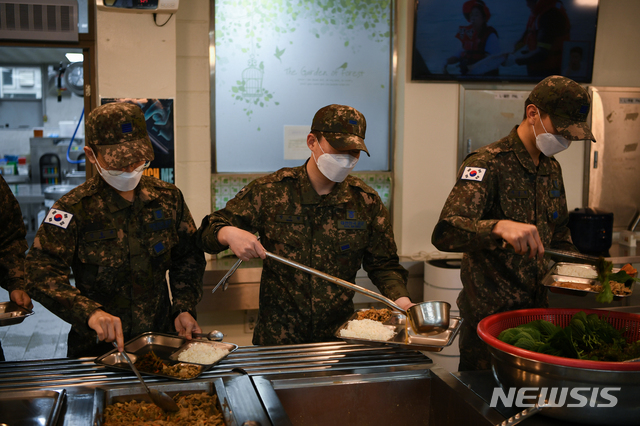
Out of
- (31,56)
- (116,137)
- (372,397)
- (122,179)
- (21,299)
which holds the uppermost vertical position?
(31,56)

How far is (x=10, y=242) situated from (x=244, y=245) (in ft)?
3.72

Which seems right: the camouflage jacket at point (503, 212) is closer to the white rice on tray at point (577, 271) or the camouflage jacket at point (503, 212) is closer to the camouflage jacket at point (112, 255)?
the white rice on tray at point (577, 271)

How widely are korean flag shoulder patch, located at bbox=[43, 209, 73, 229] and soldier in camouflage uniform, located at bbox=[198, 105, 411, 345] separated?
17.8 inches

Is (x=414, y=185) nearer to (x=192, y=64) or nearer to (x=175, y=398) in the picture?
(x=192, y=64)

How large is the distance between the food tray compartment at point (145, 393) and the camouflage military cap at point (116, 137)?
0.73 meters

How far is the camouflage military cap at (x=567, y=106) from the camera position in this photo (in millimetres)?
1900

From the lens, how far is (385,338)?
161 centimetres

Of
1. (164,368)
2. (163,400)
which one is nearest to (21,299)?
(164,368)

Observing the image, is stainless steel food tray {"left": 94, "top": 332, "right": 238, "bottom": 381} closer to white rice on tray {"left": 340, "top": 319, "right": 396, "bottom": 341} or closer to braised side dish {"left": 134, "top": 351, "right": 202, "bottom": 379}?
braised side dish {"left": 134, "top": 351, "right": 202, "bottom": 379}

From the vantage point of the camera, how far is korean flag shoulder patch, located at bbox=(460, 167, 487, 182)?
6.47ft

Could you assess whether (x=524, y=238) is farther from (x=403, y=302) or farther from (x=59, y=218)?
(x=59, y=218)

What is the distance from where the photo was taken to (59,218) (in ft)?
5.74

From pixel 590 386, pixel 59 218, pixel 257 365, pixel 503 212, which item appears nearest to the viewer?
pixel 590 386

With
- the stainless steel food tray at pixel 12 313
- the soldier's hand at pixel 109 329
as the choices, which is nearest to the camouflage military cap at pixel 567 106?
the soldier's hand at pixel 109 329
